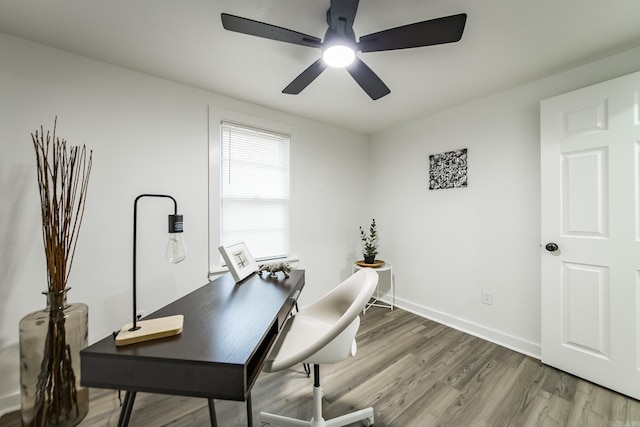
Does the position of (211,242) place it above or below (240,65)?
below

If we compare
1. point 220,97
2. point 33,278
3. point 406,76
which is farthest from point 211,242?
point 406,76

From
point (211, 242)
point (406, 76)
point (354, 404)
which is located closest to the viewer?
point (354, 404)

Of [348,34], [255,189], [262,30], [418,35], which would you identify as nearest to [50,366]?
[255,189]

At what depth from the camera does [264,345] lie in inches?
38.2

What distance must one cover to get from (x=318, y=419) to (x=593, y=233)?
217cm

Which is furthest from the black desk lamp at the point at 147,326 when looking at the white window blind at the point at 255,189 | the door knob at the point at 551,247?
the door knob at the point at 551,247

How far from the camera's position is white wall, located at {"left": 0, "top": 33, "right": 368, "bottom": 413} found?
1.45m

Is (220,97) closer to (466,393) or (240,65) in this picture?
(240,65)

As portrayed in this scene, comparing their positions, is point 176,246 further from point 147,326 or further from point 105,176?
point 105,176

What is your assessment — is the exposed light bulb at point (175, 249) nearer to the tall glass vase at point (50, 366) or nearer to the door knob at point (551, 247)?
the tall glass vase at point (50, 366)

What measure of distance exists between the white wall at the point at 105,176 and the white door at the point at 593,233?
8.22 ft

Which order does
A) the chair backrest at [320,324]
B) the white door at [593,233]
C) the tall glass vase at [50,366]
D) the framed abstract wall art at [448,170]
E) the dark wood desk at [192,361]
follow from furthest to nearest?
the framed abstract wall art at [448,170] < the white door at [593,233] < the tall glass vase at [50,366] < the chair backrest at [320,324] < the dark wood desk at [192,361]

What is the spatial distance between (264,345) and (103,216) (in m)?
1.58

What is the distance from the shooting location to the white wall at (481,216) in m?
2.00
